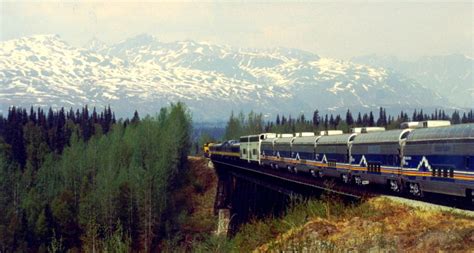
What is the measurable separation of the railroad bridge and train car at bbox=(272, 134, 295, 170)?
1779 millimetres

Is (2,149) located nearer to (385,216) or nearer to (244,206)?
(244,206)

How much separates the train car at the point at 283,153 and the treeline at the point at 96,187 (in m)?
21.8

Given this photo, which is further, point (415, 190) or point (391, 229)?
point (415, 190)

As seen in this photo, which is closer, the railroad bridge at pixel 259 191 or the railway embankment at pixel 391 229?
the railway embankment at pixel 391 229

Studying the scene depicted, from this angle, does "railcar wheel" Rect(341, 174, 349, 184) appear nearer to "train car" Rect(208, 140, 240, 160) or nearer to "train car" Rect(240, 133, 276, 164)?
"train car" Rect(240, 133, 276, 164)

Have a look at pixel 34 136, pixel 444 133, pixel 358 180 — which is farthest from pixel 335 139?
pixel 34 136

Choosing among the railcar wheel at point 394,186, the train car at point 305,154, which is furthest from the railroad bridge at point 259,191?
the railcar wheel at point 394,186

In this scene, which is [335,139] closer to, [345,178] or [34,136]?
[345,178]

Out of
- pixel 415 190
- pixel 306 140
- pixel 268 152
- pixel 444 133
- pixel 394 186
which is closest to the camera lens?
pixel 444 133

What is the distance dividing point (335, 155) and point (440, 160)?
69.0ft

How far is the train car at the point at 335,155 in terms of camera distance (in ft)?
177

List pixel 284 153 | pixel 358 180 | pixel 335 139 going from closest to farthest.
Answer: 1. pixel 358 180
2. pixel 335 139
3. pixel 284 153

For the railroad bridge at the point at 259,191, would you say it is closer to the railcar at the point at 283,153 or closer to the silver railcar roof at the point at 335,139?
the railcar at the point at 283,153

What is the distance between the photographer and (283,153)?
78.3 m
